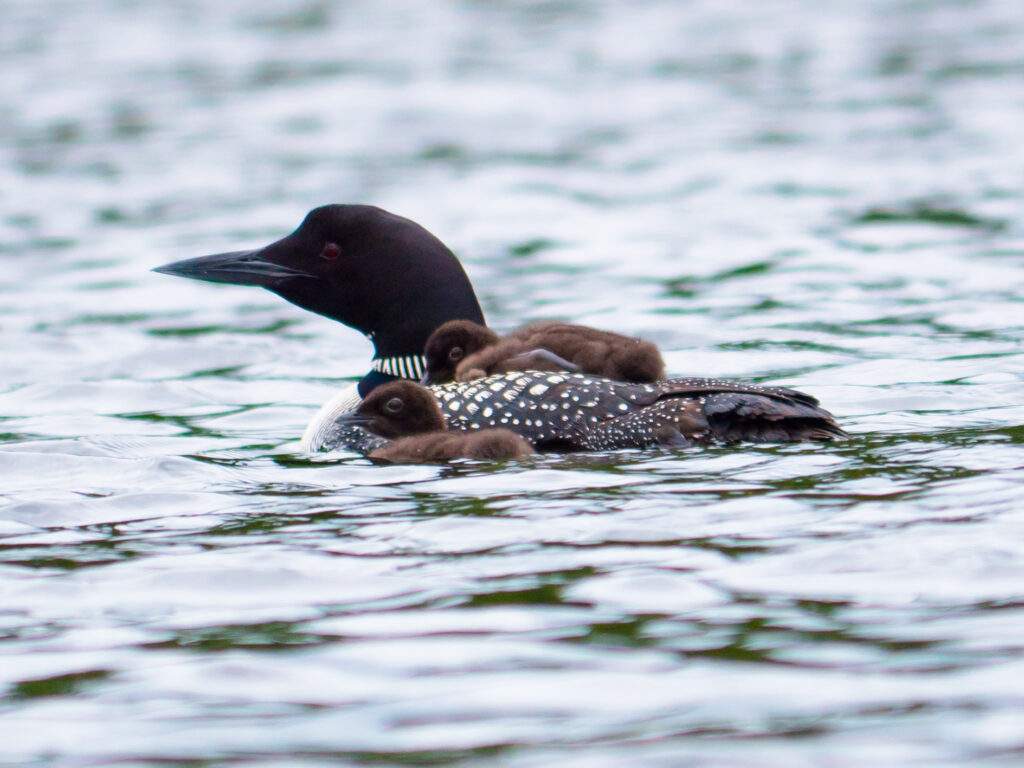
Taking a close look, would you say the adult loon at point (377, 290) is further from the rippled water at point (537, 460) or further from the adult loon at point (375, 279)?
the rippled water at point (537, 460)

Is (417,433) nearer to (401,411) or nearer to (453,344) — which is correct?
(401,411)

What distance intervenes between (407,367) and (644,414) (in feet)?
3.90

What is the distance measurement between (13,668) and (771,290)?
617 cm

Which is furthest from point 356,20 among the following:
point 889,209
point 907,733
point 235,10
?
point 907,733

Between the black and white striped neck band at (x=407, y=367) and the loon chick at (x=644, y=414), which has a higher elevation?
the black and white striped neck band at (x=407, y=367)

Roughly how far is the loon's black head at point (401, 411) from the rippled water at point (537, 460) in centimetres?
18

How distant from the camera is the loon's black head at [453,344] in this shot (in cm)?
575

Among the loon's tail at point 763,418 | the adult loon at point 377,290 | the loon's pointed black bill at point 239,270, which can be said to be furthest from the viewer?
the loon's pointed black bill at point 239,270

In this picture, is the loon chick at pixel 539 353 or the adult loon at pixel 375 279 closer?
the loon chick at pixel 539 353

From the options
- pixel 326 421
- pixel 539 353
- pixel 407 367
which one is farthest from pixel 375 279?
pixel 539 353

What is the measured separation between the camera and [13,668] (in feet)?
11.6

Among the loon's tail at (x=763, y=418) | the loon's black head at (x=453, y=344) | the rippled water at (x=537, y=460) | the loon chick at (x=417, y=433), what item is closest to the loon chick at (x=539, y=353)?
the loon's black head at (x=453, y=344)

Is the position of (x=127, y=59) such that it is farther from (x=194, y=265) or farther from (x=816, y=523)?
(x=816, y=523)

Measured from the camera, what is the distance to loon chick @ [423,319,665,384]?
5.46 meters
